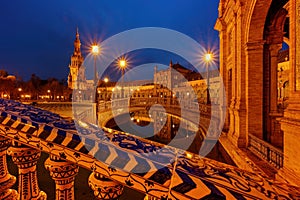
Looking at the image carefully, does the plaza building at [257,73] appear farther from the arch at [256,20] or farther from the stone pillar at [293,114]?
the stone pillar at [293,114]

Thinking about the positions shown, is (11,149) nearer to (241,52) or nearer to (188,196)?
(188,196)

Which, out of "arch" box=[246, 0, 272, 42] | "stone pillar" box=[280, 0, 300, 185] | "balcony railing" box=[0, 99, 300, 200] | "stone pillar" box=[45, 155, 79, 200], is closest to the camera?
"balcony railing" box=[0, 99, 300, 200]

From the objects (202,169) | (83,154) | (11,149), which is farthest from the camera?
(11,149)

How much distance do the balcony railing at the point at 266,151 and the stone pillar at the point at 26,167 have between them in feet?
22.6

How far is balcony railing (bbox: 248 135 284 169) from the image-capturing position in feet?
21.3

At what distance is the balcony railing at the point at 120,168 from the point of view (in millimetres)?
891

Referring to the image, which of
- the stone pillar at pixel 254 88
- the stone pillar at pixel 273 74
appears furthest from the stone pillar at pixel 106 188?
the stone pillar at pixel 273 74

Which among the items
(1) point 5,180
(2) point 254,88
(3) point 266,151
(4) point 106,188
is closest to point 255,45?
(2) point 254,88

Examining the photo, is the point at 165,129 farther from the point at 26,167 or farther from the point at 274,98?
the point at 26,167

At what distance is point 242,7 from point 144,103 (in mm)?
17376

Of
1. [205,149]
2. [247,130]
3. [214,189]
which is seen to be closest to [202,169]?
[214,189]

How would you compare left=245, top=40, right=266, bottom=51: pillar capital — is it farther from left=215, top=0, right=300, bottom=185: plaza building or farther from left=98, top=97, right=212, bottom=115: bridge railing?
left=98, top=97, right=212, bottom=115: bridge railing

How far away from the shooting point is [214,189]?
33.7 inches

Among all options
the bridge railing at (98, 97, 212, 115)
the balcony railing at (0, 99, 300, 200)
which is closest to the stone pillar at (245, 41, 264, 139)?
the bridge railing at (98, 97, 212, 115)
